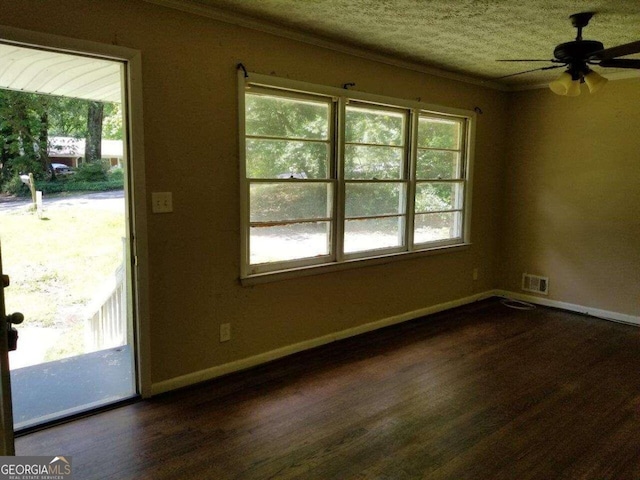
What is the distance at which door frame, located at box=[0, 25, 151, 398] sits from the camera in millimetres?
2311

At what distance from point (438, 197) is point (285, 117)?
1.96 meters

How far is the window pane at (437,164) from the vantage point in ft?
13.9

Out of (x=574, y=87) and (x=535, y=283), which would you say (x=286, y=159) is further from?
(x=535, y=283)

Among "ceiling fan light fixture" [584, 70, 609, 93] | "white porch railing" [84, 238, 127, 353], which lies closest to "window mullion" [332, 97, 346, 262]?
"ceiling fan light fixture" [584, 70, 609, 93]

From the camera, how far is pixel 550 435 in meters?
2.42

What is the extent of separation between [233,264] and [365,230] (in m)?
1.28

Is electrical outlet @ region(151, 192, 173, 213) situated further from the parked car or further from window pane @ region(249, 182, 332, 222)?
the parked car

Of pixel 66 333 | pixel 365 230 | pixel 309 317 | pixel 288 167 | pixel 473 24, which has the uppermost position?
pixel 473 24

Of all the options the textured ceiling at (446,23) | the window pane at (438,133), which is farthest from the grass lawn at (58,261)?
the window pane at (438,133)

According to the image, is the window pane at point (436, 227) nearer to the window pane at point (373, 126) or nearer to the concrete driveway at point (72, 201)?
the window pane at point (373, 126)

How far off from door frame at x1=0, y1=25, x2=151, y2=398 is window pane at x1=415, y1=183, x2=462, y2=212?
255 cm

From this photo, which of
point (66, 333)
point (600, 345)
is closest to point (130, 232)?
point (66, 333)

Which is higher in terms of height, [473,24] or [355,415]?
[473,24]

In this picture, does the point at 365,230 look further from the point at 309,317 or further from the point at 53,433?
the point at 53,433
